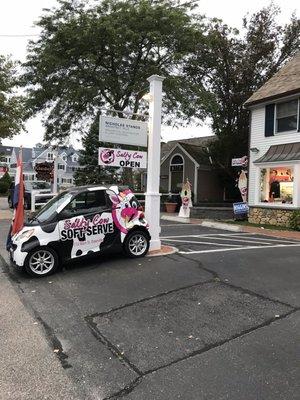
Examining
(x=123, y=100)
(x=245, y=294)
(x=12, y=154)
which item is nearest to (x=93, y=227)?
(x=245, y=294)

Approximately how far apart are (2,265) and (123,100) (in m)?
16.7

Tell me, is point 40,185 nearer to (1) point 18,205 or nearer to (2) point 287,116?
(2) point 287,116

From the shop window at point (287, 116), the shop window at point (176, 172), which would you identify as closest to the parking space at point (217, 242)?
the shop window at point (287, 116)

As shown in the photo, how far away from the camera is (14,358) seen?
428 cm

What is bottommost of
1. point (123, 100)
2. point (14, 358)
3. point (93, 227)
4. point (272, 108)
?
point (14, 358)

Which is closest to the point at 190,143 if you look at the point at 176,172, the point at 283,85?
the point at 176,172

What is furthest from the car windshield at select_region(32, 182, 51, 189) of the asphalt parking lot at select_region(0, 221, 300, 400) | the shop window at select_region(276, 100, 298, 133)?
the asphalt parking lot at select_region(0, 221, 300, 400)

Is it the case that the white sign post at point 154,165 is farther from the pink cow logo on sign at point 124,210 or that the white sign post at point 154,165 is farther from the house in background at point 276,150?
the house in background at point 276,150

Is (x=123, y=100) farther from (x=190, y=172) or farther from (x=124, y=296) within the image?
(x=124, y=296)

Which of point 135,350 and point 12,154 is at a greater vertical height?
point 12,154

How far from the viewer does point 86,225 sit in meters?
8.11

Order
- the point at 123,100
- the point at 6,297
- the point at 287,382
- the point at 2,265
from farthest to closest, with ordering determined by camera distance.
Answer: the point at 123,100 < the point at 2,265 < the point at 6,297 < the point at 287,382

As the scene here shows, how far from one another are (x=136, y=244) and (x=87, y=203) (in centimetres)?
146

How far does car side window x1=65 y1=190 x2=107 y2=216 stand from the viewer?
8.13 metres
